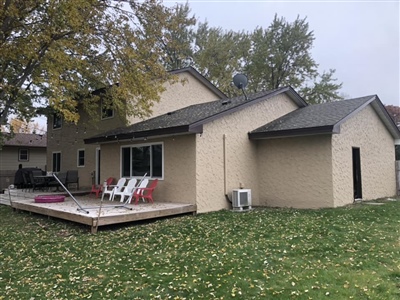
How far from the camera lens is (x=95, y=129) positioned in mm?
15531

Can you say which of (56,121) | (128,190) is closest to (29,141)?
(56,121)

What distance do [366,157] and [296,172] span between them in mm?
3365

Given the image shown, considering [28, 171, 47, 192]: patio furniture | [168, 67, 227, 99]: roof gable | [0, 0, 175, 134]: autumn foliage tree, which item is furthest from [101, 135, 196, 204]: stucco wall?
[28, 171, 47, 192]: patio furniture

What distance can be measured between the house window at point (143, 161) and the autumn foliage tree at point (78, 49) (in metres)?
1.51

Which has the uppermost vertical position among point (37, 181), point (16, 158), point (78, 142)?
point (78, 142)

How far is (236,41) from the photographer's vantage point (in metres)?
28.4

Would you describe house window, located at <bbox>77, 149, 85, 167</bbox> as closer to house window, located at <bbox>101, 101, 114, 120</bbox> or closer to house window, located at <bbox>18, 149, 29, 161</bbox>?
house window, located at <bbox>101, 101, 114, 120</bbox>

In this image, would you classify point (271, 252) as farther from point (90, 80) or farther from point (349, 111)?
point (90, 80)

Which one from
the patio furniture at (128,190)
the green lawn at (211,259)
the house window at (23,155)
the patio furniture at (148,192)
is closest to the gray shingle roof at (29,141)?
the house window at (23,155)

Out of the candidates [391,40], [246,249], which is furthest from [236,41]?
[246,249]

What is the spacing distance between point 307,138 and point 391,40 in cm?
1718

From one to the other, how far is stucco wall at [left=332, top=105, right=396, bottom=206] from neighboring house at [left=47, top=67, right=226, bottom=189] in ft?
22.2

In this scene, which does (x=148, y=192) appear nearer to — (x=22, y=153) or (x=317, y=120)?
(x=317, y=120)

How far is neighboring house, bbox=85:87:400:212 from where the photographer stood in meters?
9.45
